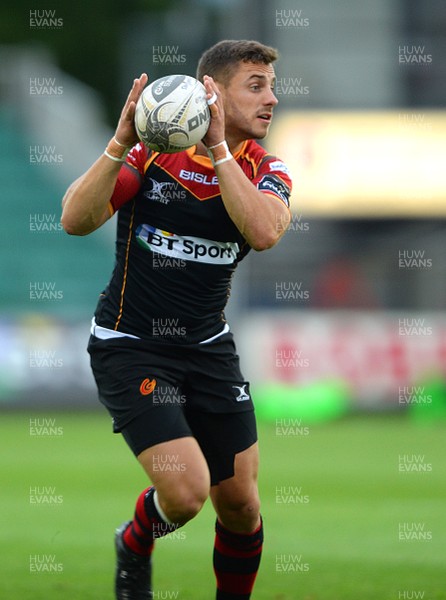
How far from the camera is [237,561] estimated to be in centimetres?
572

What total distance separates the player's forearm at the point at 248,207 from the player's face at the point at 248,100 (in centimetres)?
34

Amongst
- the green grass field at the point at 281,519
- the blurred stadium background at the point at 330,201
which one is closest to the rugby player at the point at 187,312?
the green grass field at the point at 281,519

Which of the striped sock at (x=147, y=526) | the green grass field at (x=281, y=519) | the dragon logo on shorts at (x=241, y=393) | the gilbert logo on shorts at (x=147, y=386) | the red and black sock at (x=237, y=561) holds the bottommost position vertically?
the green grass field at (x=281, y=519)

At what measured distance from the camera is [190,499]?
5230 mm

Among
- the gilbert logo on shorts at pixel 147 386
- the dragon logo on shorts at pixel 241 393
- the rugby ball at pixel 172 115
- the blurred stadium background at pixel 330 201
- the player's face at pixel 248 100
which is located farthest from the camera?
the blurred stadium background at pixel 330 201

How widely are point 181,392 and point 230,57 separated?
63.0 inches

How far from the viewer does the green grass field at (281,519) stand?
685 centimetres

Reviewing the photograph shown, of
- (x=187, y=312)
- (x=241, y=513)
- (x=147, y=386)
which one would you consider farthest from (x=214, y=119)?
(x=241, y=513)

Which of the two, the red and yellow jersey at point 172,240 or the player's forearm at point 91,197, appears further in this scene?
the red and yellow jersey at point 172,240

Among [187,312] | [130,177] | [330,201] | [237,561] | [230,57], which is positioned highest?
[230,57]

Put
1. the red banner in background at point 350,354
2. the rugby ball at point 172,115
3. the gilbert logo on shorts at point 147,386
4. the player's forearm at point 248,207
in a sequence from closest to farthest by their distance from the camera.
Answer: the rugby ball at point 172,115 → the player's forearm at point 248,207 → the gilbert logo on shorts at point 147,386 → the red banner in background at point 350,354

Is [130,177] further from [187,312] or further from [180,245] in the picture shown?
[187,312]

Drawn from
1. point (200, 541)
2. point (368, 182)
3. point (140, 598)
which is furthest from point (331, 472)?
point (368, 182)

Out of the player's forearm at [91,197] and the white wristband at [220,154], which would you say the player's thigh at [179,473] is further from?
the white wristband at [220,154]
